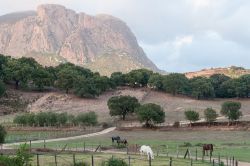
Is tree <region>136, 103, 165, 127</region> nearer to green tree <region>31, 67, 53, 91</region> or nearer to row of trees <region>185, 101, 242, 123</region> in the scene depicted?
row of trees <region>185, 101, 242, 123</region>

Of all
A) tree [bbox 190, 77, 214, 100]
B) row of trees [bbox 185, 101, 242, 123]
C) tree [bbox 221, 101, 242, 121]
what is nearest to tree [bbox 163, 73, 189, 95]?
tree [bbox 190, 77, 214, 100]

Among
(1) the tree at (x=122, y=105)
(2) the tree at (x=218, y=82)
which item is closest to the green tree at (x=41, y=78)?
(1) the tree at (x=122, y=105)

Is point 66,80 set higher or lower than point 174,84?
higher

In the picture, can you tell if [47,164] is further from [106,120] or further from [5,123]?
[106,120]

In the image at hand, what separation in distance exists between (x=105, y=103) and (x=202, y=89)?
111ft

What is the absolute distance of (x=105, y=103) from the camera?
489 ft

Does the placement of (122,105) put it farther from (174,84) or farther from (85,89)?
(174,84)

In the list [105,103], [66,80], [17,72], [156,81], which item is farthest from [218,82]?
[17,72]

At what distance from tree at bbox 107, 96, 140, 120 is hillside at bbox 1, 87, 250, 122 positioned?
5094 mm

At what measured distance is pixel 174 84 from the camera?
540 feet

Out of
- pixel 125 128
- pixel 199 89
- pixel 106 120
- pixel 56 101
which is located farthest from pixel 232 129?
pixel 56 101

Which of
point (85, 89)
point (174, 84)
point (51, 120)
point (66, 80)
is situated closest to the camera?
point (51, 120)

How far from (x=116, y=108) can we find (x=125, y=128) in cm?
1616

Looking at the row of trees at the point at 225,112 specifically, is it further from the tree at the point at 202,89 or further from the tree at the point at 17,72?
the tree at the point at 17,72
